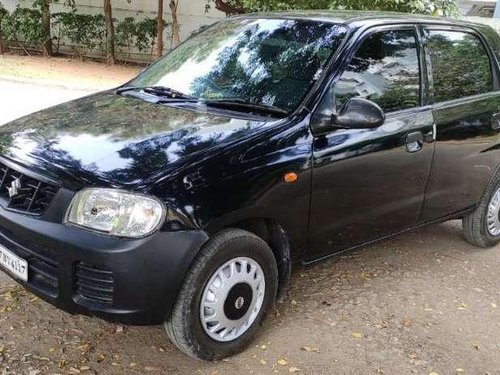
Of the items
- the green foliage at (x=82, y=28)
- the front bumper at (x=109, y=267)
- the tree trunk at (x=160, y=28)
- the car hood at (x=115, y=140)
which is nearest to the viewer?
the front bumper at (x=109, y=267)

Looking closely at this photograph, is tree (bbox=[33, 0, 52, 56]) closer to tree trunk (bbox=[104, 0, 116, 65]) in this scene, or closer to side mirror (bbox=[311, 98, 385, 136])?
tree trunk (bbox=[104, 0, 116, 65])

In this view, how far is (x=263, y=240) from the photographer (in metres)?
3.21

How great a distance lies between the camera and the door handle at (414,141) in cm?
384

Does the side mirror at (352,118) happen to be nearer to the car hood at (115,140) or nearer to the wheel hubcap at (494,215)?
the car hood at (115,140)

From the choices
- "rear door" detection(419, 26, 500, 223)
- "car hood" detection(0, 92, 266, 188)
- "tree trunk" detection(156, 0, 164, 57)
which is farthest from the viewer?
"tree trunk" detection(156, 0, 164, 57)

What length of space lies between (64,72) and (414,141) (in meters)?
11.2

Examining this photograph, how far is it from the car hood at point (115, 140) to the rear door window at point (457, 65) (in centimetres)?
167

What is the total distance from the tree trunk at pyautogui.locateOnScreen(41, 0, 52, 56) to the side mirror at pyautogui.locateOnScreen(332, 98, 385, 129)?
13.3 meters

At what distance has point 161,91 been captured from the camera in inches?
151

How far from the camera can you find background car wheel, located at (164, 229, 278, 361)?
2850mm

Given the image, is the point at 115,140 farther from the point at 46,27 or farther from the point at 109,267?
the point at 46,27

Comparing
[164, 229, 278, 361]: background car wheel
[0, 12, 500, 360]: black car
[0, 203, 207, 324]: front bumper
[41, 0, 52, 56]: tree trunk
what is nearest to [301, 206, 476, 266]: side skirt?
[0, 12, 500, 360]: black car

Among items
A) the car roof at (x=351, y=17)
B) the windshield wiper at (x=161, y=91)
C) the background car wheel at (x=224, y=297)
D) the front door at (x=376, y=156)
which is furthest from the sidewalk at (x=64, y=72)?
the background car wheel at (x=224, y=297)

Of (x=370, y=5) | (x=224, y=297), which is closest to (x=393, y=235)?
(x=224, y=297)
